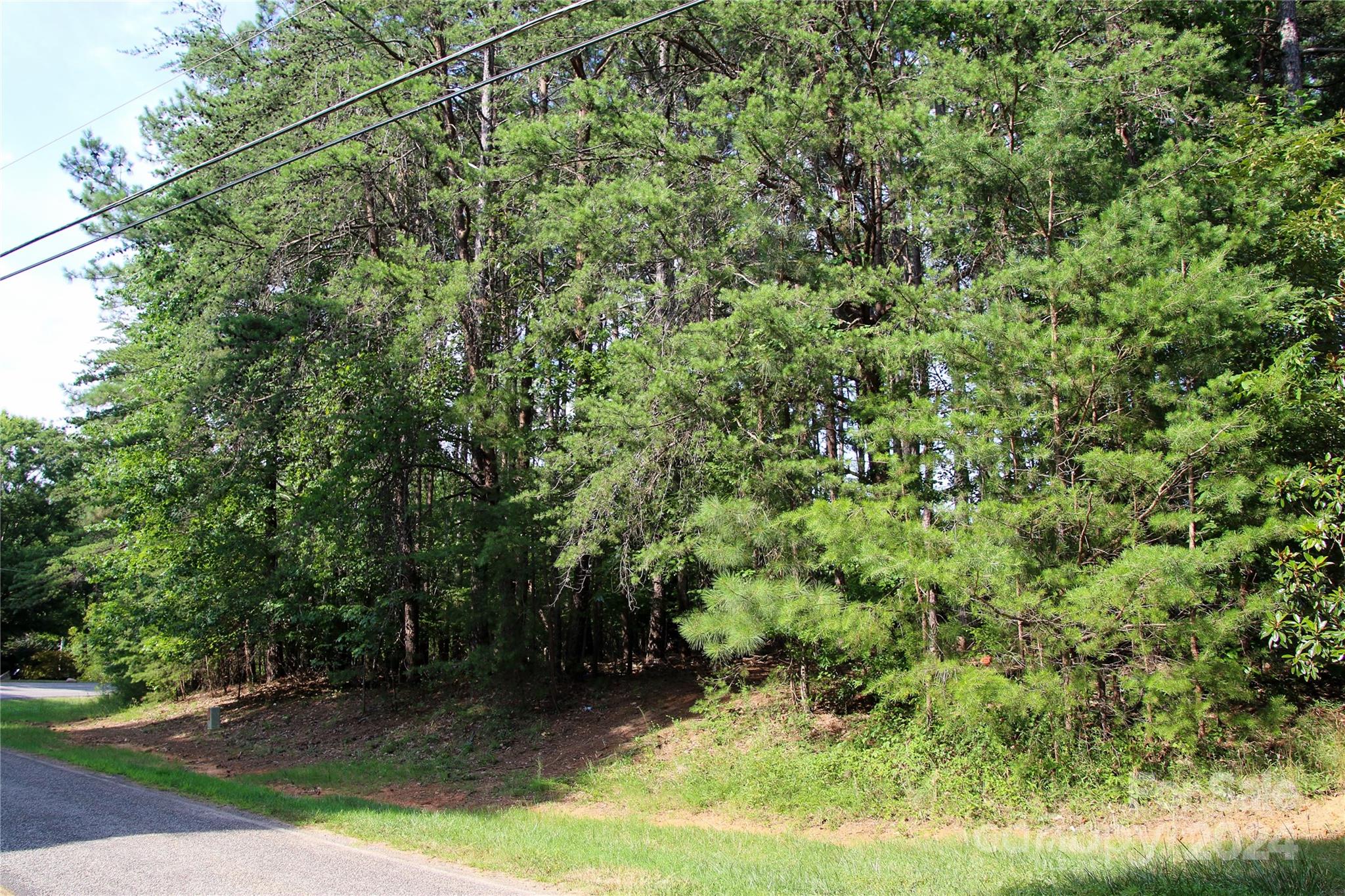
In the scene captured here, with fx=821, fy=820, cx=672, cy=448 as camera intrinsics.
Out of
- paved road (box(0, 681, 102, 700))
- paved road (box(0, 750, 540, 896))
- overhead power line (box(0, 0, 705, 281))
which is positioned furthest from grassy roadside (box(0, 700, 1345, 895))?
paved road (box(0, 681, 102, 700))

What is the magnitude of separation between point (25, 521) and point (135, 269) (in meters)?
35.5

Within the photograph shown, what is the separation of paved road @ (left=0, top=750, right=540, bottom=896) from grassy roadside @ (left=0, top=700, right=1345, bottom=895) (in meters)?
0.55

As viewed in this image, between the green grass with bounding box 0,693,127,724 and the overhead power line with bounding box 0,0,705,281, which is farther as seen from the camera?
the green grass with bounding box 0,693,127,724

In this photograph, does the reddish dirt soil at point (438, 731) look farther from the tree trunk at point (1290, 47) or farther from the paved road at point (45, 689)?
the tree trunk at point (1290, 47)

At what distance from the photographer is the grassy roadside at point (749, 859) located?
225 inches

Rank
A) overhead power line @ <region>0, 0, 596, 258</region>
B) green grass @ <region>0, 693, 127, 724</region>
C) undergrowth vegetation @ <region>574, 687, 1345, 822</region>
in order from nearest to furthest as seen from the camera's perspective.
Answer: overhead power line @ <region>0, 0, 596, 258</region> → undergrowth vegetation @ <region>574, 687, 1345, 822</region> → green grass @ <region>0, 693, 127, 724</region>

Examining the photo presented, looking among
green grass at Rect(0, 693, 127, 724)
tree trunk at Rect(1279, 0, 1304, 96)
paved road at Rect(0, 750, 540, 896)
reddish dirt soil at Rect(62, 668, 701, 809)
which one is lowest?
green grass at Rect(0, 693, 127, 724)

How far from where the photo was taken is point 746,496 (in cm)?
1084

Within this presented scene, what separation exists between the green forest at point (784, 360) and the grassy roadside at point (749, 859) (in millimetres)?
2155

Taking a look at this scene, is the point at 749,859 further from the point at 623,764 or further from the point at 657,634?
the point at 657,634

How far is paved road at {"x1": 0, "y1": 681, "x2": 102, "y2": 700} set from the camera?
91.3 feet

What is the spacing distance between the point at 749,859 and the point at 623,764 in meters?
5.28

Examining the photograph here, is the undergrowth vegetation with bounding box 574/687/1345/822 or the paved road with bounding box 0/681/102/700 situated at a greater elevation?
the undergrowth vegetation with bounding box 574/687/1345/822

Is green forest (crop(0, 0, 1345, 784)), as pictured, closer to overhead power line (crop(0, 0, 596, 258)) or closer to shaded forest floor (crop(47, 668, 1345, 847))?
shaded forest floor (crop(47, 668, 1345, 847))
